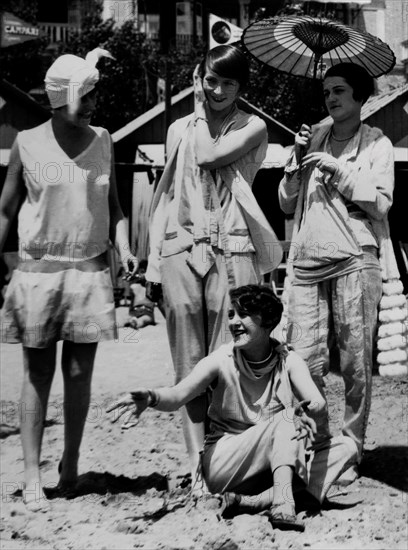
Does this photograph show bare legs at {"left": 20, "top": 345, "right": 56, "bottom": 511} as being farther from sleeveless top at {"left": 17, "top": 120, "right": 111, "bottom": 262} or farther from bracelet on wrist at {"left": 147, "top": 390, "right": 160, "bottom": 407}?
bracelet on wrist at {"left": 147, "top": 390, "right": 160, "bottom": 407}

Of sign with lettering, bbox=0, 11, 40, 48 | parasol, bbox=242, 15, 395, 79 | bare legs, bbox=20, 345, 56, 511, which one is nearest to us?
bare legs, bbox=20, 345, 56, 511

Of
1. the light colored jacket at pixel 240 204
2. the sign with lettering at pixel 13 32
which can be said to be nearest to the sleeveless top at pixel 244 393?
the light colored jacket at pixel 240 204

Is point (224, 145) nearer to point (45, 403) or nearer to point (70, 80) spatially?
point (70, 80)

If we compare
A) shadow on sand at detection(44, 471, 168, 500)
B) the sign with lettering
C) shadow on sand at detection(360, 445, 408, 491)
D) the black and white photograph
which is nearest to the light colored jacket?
the black and white photograph

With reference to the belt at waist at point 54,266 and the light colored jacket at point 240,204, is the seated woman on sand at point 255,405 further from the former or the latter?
the belt at waist at point 54,266

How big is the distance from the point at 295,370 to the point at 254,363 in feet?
0.62

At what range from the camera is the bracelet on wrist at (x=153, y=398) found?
12.1 feet

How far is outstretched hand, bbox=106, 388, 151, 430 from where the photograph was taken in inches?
137

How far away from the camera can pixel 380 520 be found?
151 inches

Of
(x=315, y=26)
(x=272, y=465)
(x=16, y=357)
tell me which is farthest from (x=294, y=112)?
(x=272, y=465)

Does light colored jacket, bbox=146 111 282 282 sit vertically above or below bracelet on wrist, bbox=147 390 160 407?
above

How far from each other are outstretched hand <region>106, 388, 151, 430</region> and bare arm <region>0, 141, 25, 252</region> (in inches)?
43.5

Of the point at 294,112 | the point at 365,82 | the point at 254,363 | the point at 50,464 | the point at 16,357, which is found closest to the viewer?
the point at 254,363

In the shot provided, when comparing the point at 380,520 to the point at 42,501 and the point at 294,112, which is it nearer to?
the point at 42,501
